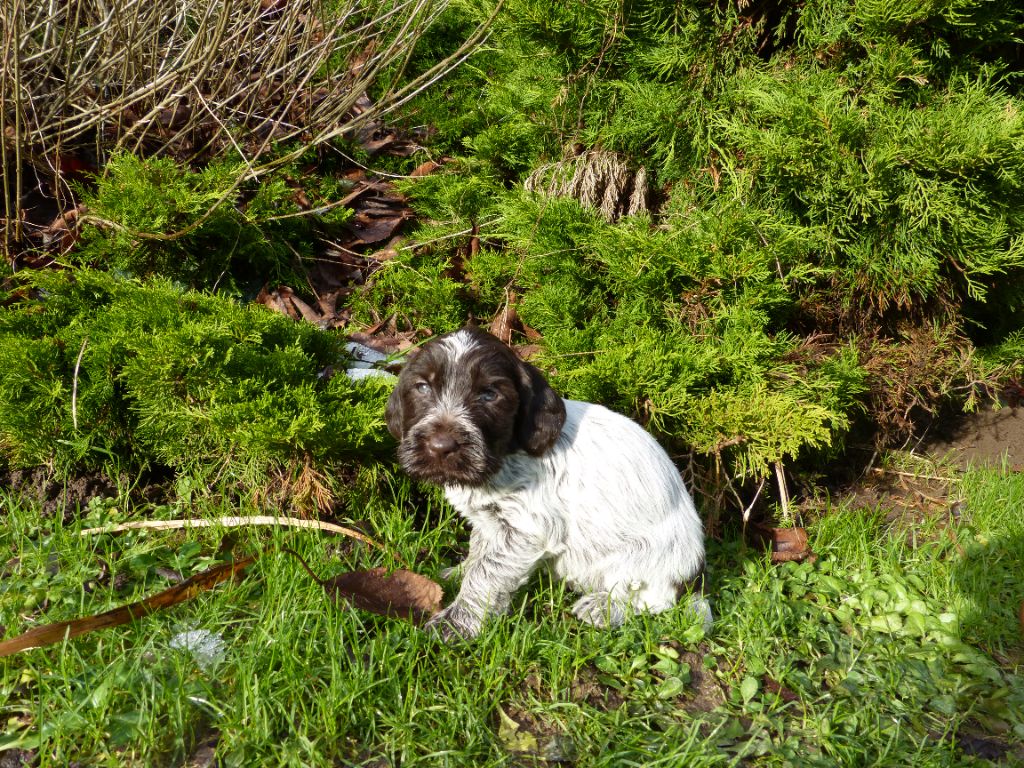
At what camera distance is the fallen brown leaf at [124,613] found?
2.69 meters

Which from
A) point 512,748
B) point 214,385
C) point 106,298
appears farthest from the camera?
point 106,298

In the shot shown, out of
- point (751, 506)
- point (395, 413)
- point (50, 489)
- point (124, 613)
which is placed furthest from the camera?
point (751, 506)

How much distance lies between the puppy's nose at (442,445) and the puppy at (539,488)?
1.6 inches

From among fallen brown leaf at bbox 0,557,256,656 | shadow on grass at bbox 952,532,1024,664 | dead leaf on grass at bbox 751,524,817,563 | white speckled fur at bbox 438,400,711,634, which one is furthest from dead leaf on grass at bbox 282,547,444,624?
shadow on grass at bbox 952,532,1024,664

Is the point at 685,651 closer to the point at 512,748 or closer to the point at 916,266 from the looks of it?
the point at 512,748

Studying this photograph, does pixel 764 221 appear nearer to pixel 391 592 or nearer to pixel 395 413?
pixel 395 413

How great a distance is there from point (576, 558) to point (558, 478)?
35 cm

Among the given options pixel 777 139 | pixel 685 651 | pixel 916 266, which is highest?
pixel 777 139

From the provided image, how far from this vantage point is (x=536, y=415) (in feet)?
10.5

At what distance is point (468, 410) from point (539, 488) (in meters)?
0.51

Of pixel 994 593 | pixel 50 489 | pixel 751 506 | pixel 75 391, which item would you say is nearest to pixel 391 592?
pixel 75 391

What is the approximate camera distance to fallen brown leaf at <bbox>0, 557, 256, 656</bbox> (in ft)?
8.81

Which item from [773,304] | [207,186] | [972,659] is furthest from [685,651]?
[207,186]

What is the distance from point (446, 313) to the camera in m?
4.97
